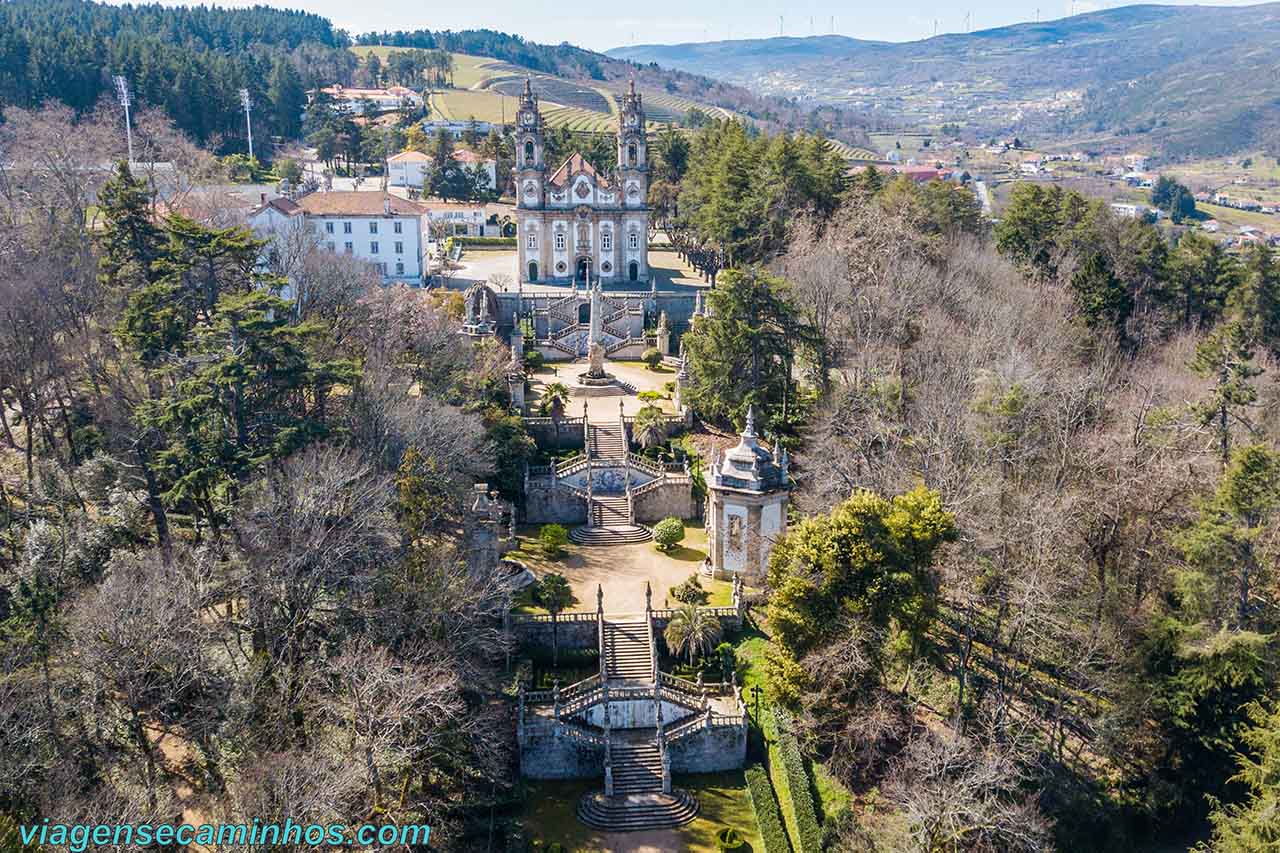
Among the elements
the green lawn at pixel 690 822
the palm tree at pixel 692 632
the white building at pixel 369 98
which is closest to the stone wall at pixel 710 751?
the green lawn at pixel 690 822

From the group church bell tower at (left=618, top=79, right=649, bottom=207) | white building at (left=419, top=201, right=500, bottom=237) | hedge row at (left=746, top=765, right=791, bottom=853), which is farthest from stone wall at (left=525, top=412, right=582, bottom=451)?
white building at (left=419, top=201, right=500, bottom=237)

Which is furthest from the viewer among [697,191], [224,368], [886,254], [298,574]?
[697,191]

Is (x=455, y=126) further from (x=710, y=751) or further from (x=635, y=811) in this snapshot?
(x=635, y=811)

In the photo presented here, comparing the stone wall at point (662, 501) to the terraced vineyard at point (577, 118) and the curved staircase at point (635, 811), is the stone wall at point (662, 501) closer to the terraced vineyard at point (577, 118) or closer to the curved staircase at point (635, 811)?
the curved staircase at point (635, 811)

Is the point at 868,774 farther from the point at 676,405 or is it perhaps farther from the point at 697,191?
the point at 697,191

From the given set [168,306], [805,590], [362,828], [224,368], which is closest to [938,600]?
[805,590]

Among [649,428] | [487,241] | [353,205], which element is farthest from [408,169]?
[649,428]
